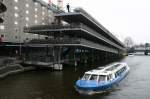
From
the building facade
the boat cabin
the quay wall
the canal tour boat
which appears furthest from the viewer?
the building facade

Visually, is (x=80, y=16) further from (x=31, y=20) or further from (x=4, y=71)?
(x=31, y=20)

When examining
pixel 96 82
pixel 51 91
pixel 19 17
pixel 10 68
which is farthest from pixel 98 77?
pixel 19 17

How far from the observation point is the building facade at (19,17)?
8588cm

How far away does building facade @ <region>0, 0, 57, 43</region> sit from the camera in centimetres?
8588

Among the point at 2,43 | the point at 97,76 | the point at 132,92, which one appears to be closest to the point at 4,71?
the point at 97,76

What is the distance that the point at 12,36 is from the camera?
3497 inches

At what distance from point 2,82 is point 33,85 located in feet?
17.2

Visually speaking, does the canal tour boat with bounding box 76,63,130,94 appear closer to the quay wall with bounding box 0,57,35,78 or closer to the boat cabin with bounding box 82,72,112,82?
the boat cabin with bounding box 82,72,112,82

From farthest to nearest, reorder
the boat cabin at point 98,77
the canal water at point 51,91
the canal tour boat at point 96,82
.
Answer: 1. the boat cabin at point 98,77
2. the canal tour boat at point 96,82
3. the canal water at point 51,91

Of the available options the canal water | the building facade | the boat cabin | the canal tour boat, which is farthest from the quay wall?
the building facade

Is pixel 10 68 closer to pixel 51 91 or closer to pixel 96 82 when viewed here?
pixel 51 91

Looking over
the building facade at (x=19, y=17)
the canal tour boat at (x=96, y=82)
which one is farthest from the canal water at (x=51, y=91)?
the building facade at (x=19, y=17)

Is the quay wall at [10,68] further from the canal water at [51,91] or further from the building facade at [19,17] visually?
the building facade at [19,17]

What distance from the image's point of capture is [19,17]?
91625mm
